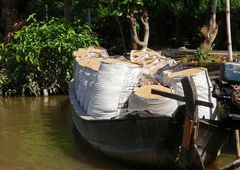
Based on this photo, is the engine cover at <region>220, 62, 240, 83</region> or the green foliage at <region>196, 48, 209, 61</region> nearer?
the engine cover at <region>220, 62, 240, 83</region>

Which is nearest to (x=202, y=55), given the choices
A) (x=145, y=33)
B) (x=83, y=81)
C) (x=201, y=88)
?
(x=145, y=33)

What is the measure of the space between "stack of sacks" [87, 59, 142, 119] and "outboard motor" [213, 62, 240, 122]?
146 centimetres

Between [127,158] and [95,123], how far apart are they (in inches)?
30.9

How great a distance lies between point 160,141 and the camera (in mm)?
7320

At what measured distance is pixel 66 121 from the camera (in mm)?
A: 12133

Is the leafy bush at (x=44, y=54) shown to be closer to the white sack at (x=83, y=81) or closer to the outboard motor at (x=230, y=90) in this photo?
the white sack at (x=83, y=81)

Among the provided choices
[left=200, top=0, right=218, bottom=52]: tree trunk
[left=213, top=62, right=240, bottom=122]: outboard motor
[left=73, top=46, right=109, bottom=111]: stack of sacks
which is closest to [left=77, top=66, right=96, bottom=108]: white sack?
[left=73, top=46, right=109, bottom=111]: stack of sacks

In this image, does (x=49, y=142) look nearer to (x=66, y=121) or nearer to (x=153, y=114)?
(x=66, y=121)

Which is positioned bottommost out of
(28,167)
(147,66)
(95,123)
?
(28,167)

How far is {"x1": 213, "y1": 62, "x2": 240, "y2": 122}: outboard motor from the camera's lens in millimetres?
7098

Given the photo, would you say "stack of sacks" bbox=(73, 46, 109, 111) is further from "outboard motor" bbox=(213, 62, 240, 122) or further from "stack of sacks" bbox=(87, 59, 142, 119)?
"outboard motor" bbox=(213, 62, 240, 122)

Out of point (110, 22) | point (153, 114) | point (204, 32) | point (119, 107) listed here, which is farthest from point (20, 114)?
point (110, 22)

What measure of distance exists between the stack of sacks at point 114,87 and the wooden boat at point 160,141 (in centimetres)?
30

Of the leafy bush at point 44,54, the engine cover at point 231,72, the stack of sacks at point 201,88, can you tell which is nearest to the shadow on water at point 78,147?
the stack of sacks at point 201,88
